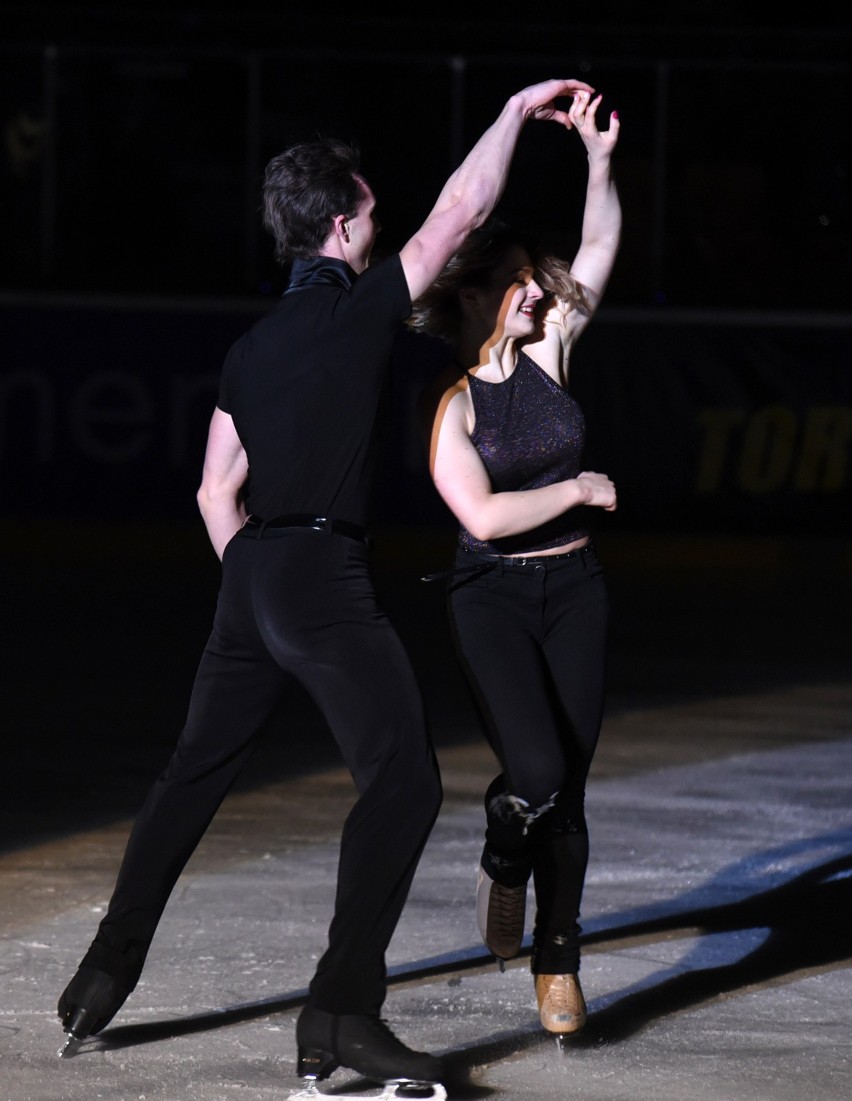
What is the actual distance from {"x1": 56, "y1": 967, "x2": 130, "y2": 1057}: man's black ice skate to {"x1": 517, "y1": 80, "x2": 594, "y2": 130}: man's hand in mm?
2138

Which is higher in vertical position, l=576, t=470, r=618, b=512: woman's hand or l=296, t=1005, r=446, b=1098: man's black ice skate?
l=576, t=470, r=618, b=512: woman's hand

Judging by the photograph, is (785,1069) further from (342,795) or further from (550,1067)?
(342,795)

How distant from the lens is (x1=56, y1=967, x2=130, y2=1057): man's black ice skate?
473 centimetres

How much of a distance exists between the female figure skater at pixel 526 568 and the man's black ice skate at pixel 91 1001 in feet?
3.17

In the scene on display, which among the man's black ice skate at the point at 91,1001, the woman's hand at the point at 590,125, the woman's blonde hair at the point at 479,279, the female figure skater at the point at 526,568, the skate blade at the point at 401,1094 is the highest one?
the woman's hand at the point at 590,125

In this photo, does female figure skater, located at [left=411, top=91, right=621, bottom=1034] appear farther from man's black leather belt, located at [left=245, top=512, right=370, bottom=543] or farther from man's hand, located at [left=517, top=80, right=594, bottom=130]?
man's black leather belt, located at [left=245, top=512, right=370, bottom=543]

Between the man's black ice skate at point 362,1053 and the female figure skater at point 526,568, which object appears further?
the female figure skater at point 526,568

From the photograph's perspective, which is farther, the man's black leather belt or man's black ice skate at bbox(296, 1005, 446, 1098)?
the man's black leather belt

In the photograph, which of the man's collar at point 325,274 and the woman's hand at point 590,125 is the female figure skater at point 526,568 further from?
the man's collar at point 325,274

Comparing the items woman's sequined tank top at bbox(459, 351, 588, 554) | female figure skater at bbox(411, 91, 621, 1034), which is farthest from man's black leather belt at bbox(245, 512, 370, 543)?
woman's sequined tank top at bbox(459, 351, 588, 554)

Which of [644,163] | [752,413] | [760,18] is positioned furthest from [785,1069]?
[760,18]

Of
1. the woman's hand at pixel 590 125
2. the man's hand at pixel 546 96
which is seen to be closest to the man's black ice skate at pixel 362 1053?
the man's hand at pixel 546 96

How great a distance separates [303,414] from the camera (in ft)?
14.7

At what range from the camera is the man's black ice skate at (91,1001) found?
15.5ft
